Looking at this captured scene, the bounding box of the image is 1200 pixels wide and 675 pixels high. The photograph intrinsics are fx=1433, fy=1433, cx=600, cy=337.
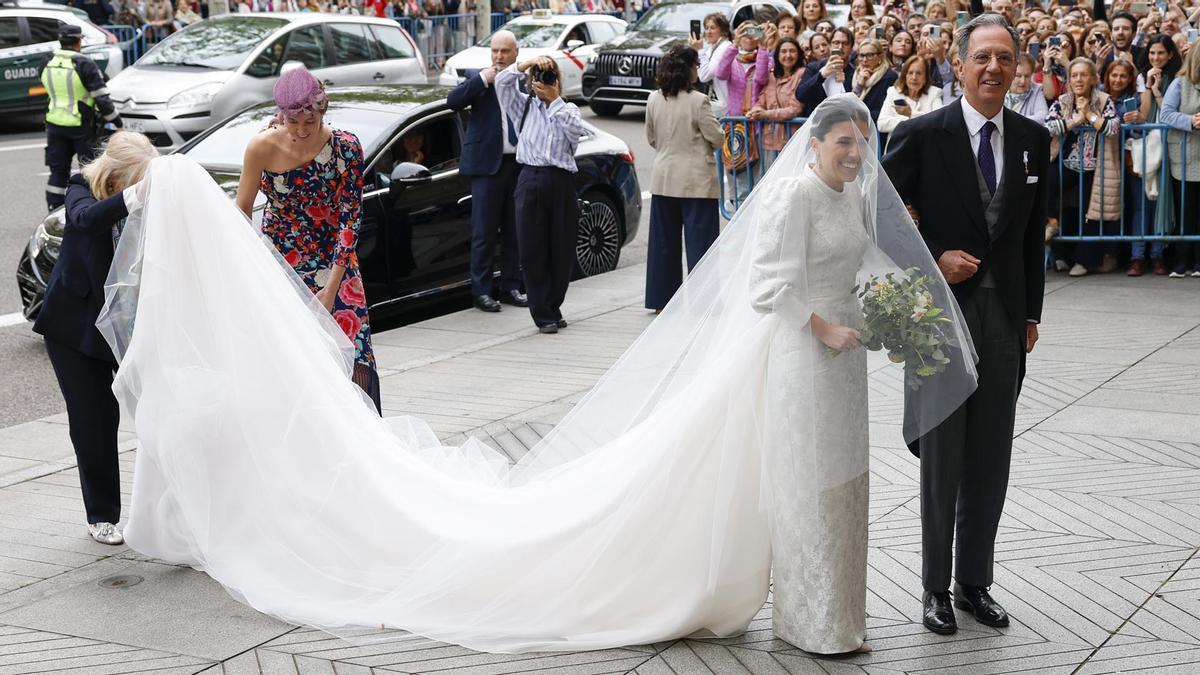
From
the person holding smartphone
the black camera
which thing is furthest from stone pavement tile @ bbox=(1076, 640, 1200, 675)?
the person holding smartphone

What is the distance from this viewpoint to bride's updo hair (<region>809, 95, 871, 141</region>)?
15.2ft

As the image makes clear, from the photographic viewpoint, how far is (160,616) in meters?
5.26

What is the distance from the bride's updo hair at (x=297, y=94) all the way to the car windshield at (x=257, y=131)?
3927 mm

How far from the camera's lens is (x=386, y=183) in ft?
33.2

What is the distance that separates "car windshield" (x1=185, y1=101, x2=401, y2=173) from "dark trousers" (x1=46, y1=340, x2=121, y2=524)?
4313 mm

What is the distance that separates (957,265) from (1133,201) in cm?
726

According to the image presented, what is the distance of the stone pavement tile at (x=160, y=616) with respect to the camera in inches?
198

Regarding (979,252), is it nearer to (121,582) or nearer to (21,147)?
(121,582)

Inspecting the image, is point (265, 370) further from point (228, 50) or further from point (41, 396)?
point (228, 50)

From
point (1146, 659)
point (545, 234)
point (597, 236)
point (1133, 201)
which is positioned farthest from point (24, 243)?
point (1146, 659)

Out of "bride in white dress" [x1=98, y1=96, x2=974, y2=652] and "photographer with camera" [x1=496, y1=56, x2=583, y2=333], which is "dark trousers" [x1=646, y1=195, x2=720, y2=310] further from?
"bride in white dress" [x1=98, y1=96, x2=974, y2=652]

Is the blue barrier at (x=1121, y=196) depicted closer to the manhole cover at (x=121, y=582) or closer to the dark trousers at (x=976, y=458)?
the dark trousers at (x=976, y=458)

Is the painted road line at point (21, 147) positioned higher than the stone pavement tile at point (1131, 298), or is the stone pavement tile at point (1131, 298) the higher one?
the painted road line at point (21, 147)

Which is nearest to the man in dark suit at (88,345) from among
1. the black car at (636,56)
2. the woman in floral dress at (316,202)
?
the woman in floral dress at (316,202)
